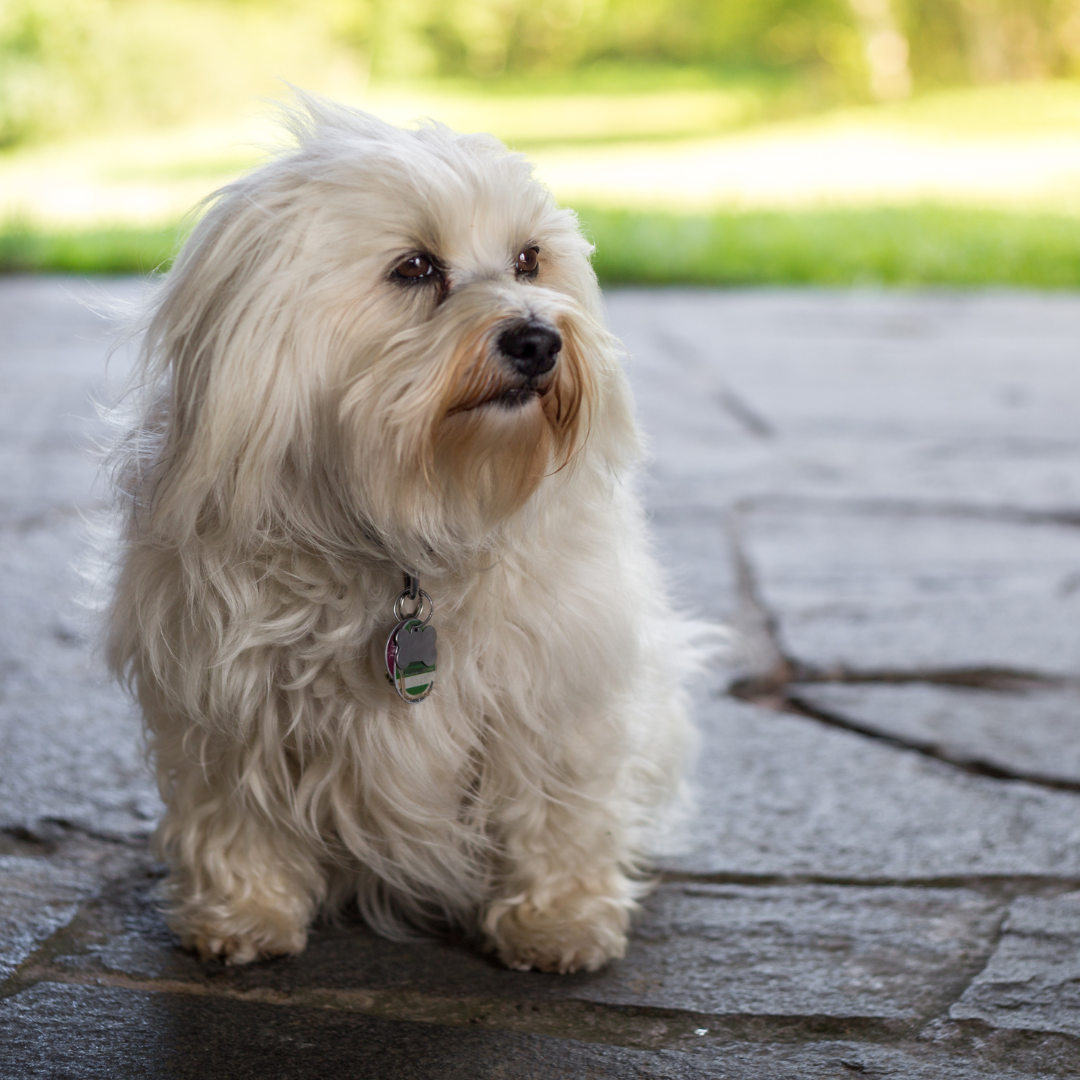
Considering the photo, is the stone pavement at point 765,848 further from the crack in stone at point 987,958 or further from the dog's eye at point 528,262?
the dog's eye at point 528,262

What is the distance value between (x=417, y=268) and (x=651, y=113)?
81.0 feet

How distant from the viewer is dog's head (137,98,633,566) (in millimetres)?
1877

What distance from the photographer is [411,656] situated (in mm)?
1971

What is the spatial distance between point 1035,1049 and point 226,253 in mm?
1634

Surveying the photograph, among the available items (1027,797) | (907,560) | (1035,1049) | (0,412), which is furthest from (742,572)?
(0,412)

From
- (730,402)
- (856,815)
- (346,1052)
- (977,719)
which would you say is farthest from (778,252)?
(346,1052)

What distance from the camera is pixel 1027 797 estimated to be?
2.74 meters

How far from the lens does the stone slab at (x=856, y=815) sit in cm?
251

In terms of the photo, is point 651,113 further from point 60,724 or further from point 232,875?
point 232,875

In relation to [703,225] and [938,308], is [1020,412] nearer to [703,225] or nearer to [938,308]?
[938,308]

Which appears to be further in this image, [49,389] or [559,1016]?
[49,389]

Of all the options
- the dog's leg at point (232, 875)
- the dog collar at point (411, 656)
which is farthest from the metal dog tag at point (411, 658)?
the dog's leg at point (232, 875)

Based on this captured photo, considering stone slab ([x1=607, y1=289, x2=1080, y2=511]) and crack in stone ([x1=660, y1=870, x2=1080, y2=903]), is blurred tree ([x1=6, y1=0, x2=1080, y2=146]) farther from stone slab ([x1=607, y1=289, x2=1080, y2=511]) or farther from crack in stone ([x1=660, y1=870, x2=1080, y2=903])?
crack in stone ([x1=660, y1=870, x2=1080, y2=903])

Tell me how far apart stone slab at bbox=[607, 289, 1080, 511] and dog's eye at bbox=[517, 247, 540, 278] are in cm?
265
